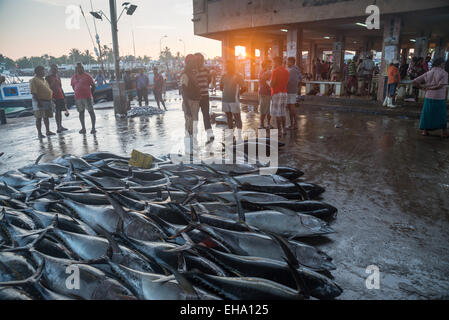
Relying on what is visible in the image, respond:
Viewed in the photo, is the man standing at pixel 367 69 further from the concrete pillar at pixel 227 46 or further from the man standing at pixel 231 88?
the man standing at pixel 231 88

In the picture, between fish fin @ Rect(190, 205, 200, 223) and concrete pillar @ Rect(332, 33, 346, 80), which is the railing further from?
fish fin @ Rect(190, 205, 200, 223)

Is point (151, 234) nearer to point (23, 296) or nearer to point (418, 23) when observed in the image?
point (23, 296)

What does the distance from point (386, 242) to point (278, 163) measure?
302cm

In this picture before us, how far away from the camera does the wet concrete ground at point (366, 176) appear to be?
2.72 meters

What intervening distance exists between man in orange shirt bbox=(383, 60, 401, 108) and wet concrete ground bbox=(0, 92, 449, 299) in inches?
70.9

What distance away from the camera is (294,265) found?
233cm

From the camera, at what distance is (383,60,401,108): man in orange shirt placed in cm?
1170

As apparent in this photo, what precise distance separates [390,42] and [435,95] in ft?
23.5

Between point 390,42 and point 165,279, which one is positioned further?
point 390,42

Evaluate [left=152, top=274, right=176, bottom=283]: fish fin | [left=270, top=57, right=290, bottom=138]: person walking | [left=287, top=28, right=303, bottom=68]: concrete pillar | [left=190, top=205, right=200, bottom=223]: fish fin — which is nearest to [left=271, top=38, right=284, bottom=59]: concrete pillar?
[left=287, top=28, right=303, bottom=68]: concrete pillar

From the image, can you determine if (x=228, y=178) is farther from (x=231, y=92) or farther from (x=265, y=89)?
(x=265, y=89)

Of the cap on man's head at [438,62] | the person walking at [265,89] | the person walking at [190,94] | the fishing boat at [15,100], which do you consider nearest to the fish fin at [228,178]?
the person walking at [190,94]

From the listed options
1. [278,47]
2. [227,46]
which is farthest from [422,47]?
[227,46]

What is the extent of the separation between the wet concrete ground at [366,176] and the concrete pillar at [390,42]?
126 inches
